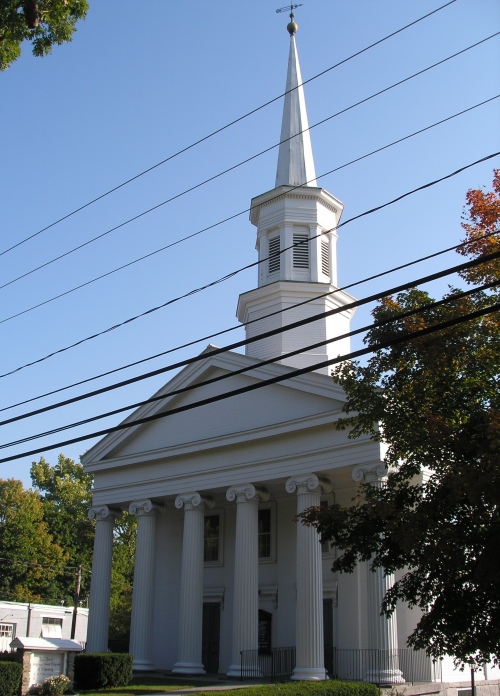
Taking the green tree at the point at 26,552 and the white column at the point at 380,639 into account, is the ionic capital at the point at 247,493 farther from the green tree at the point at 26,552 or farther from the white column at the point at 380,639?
the green tree at the point at 26,552

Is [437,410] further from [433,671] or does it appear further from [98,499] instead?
[98,499]

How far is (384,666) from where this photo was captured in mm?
22609

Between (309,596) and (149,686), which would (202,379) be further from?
(149,686)

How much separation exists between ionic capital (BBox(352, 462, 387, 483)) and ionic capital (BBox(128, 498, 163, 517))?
9.75 m

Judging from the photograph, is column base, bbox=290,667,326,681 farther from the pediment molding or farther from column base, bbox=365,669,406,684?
the pediment molding

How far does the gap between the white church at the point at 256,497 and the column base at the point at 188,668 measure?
0.17 feet

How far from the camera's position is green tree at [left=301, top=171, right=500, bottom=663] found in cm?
1241

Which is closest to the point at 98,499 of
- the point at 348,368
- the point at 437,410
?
the point at 348,368

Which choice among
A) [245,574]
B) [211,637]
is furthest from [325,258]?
[211,637]

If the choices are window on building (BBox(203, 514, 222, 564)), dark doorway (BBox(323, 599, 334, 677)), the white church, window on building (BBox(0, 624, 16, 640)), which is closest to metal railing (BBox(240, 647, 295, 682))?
the white church

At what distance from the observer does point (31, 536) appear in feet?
205

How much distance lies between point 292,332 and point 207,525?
28.4ft

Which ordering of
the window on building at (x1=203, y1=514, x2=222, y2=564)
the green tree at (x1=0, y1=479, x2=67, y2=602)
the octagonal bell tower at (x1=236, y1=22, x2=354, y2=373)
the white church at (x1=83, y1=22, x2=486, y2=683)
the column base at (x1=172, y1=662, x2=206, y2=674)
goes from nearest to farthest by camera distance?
the white church at (x1=83, y1=22, x2=486, y2=683) → the column base at (x1=172, y1=662, x2=206, y2=674) → the window on building at (x1=203, y1=514, x2=222, y2=564) → the octagonal bell tower at (x1=236, y1=22, x2=354, y2=373) → the green tree at (x1=0, y1=479, x2=67, y2=602)

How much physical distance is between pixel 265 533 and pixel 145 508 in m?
4.80
